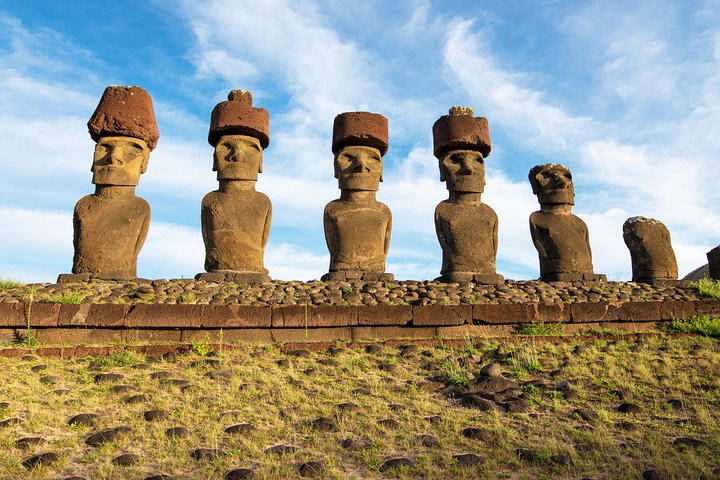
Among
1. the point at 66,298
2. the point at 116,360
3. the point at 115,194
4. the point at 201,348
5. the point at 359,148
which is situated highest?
the point at 359,148

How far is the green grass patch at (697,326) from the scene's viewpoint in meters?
7.85

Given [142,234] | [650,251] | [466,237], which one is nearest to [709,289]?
→ [650,251]

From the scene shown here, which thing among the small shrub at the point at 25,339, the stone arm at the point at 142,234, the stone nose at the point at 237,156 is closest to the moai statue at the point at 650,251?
the stone nose at the point at 237,156

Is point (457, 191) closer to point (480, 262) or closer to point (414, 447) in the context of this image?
point (480, 262)

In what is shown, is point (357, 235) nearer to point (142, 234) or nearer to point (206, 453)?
point (142, 234)

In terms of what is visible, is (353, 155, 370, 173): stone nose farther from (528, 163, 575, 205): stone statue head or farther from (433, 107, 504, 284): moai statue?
(528, 163, 575, 205): stone statue head

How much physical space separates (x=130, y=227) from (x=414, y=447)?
715 centimetres

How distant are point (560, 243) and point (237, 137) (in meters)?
6.15

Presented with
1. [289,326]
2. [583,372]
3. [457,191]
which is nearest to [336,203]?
[457,191]

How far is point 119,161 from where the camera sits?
10.1 meters

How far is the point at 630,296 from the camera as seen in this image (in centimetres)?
959

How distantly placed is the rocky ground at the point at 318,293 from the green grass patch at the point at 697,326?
3.26 feet

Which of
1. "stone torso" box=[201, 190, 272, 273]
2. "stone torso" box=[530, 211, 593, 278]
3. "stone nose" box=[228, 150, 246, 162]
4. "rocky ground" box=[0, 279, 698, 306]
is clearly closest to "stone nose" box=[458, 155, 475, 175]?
"stone torso" box=[530, 211, 593, 278]

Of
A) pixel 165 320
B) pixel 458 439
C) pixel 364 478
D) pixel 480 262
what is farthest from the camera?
pixel 480 262
